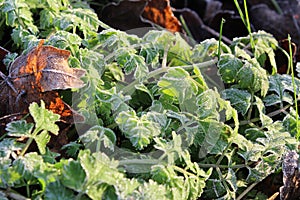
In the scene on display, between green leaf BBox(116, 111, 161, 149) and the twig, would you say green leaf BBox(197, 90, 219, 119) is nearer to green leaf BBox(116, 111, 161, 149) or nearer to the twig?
green leaf BBox(116, 111, 161, 149)

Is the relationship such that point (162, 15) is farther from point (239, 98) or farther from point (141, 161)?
point (141, 161)

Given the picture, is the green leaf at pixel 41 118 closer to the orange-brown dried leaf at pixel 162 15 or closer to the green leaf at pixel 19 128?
the green leaf at pixel 19 128

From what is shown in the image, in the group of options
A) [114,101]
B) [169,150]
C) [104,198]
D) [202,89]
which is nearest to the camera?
[104,198]

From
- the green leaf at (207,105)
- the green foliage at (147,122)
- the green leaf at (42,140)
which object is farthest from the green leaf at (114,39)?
the green leaf at (42,140)

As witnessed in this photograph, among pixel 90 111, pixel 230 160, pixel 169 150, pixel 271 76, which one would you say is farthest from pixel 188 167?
pixel 271 76

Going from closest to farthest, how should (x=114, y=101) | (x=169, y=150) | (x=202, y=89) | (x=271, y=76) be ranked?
1. (x=169, y=150)
2. (x=114, y=101)
3. (x=202, y=89)
4. (x=271, y=76)

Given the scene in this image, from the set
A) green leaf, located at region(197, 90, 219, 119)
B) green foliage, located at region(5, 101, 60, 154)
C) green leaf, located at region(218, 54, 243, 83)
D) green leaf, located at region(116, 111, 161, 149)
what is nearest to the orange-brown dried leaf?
green leaf, located at region(218, 54, 243, 83)

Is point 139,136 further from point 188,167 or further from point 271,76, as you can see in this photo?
point 271,76

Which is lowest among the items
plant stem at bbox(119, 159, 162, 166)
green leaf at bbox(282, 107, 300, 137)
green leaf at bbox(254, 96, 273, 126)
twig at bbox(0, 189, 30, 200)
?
green leaf at bbox(282, 107, 300, 137)
